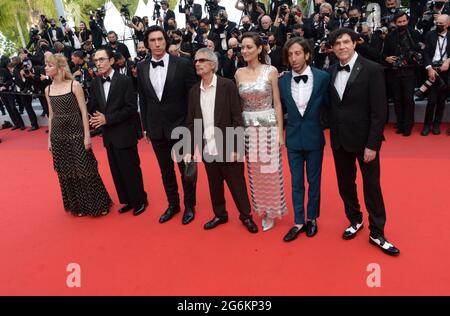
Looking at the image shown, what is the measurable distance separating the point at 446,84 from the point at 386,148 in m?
1.32

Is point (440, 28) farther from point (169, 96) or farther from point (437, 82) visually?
point (169, 96)

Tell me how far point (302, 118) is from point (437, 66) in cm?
363

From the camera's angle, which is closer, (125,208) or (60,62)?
(60,62)

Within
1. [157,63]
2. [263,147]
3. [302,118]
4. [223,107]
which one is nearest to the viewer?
[302,118]

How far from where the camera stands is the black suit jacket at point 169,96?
10.3 feet

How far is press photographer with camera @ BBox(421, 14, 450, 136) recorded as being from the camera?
16.7 ft

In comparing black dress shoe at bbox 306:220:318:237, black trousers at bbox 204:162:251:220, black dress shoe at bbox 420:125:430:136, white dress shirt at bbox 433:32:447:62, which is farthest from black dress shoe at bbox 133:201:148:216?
white dress shirt at bbox 433:32:447:62

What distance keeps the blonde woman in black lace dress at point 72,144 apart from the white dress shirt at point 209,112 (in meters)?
1.32

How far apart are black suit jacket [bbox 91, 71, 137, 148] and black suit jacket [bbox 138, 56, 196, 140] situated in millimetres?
207

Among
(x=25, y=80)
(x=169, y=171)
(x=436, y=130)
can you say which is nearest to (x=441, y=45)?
(x=436, y=130)

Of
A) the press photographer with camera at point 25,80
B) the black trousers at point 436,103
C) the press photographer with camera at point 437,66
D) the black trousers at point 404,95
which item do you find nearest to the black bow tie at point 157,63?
the black trousers at point 404,95

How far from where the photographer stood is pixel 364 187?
8.85ft

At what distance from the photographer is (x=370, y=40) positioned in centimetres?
587
